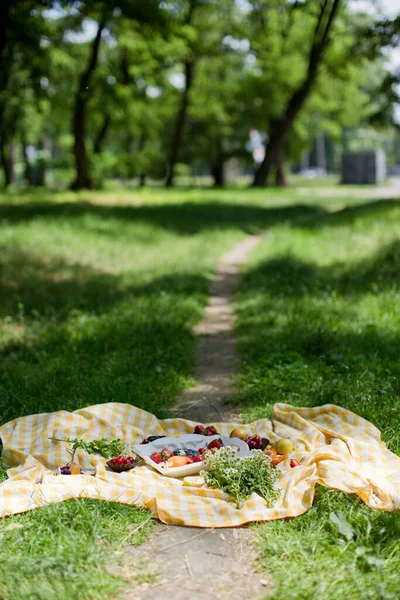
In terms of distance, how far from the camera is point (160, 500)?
4230 mm

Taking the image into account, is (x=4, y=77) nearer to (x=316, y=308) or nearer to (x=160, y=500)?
(x=316, y=308)

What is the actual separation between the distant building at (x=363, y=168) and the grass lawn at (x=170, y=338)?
35.4 m

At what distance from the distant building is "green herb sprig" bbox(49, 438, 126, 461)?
50932mm

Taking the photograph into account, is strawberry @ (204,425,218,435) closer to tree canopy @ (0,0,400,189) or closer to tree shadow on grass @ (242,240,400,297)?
tree shadow on grass @ (242,240,400,297)

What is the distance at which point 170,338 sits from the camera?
8.00 meters

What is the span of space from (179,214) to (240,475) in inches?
658

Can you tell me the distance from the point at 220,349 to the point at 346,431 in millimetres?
2999

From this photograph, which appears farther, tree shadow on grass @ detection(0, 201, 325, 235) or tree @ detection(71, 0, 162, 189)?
tree shadow on grass @ detection(0, 201, 325, 235)

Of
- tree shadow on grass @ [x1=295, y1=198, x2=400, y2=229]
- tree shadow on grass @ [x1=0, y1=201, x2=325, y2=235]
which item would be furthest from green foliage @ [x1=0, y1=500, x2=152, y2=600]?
tree shadow on grass @ [x1=295, y1=198, x2=400, y2=229]

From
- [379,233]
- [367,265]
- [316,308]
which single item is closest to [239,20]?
[379,233]

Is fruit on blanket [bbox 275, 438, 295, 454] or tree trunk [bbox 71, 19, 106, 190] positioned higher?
tree trunk [bbox 71, 19, 106, 190]

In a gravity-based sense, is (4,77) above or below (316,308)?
above

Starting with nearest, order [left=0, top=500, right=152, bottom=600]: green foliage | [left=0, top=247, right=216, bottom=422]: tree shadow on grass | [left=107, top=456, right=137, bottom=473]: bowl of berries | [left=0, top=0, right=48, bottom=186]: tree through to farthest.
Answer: [left=0, top=500, right=152, bottom=600]: green foliage, [left=107, top=456, right=137, bottom=473]: bowl of berries, [left=0, top=247, right=216, bottom=422]: tree shadow on grass, [left=0, top=0, right=48, bottom=186]: tree

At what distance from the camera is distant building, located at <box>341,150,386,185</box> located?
5316 cm
